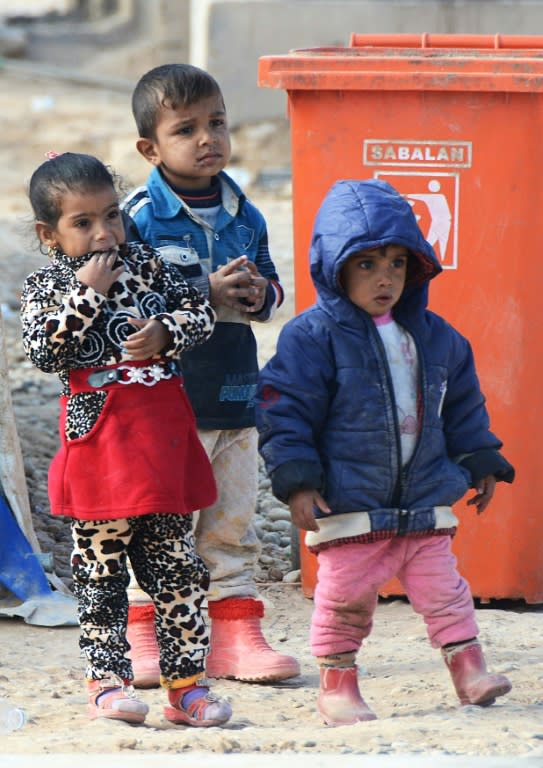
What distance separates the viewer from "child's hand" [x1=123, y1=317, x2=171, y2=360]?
3354 mm

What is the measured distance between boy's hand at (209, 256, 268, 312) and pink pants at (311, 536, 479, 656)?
69 cm

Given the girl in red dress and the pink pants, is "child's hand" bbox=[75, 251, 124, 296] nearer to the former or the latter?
the girl in red dress

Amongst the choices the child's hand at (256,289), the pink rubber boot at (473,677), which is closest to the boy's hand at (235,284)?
the child's hand at (256,289)

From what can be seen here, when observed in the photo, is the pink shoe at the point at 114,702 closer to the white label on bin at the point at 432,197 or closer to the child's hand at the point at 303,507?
the child's hand at the point at 303,507

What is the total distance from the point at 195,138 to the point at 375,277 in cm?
65

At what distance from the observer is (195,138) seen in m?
3.76

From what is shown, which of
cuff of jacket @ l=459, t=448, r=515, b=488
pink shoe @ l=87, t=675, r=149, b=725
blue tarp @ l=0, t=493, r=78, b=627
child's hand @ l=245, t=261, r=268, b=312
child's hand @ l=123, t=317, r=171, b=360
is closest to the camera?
child's hand @ l=123, t=317, r=171, b=360

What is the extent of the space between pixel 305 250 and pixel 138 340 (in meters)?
1.30

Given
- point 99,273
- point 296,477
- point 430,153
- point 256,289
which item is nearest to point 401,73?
point 430,153

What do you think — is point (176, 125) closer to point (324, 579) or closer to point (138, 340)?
point (138, 340)

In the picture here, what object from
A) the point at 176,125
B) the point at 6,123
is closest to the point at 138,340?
the point at 176,125

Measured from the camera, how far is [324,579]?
3564 mm

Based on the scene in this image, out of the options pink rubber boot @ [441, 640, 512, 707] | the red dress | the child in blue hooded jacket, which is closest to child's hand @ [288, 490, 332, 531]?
the child in blue hooded jacket

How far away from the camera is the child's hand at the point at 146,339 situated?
132 inches
